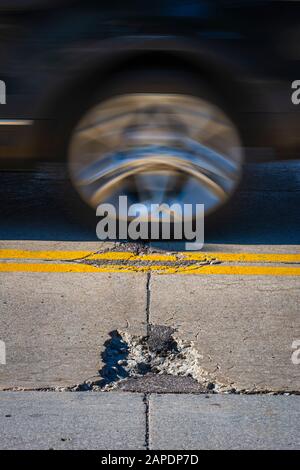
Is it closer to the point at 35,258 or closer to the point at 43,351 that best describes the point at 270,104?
the point at 35,258

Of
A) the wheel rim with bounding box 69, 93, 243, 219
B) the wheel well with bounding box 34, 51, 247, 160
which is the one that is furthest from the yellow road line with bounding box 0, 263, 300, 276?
the wheel well with bounding box 34, 51, 247, 160

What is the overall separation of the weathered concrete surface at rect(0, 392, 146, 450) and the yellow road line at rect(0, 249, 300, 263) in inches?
61.2

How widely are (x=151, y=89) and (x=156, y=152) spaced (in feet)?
1.22

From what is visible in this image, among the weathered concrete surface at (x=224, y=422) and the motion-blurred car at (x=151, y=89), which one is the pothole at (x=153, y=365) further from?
the motion-blurred car at (x=151, y=89)

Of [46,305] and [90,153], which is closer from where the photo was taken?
[46,305]

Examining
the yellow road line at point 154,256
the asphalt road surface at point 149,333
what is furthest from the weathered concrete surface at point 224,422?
the yellow road line at point 154,256

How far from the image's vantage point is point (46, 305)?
4.26 metres

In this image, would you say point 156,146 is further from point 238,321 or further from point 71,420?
point 71,420

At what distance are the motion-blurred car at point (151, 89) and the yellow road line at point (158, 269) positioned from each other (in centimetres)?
60

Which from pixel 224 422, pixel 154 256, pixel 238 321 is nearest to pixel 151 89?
pixel 154 256

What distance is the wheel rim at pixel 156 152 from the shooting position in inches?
194

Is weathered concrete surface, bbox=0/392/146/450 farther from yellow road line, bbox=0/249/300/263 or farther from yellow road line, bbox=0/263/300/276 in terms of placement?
yellow road line, bbox=0/249/300/263
